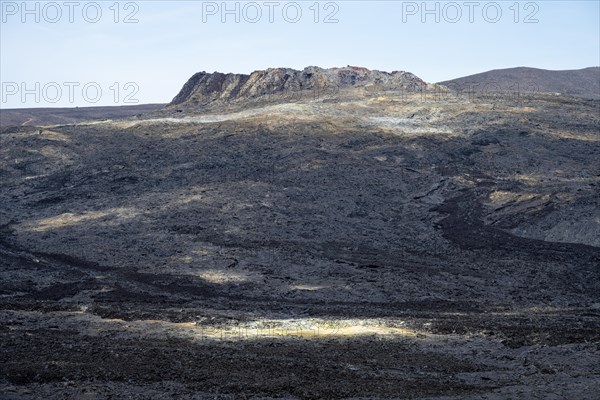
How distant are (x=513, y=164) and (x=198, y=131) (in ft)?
57.3

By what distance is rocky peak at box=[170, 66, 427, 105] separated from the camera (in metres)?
53.5

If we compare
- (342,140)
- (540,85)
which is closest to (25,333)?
(342,140)

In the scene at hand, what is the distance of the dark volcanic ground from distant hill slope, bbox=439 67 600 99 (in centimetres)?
4498

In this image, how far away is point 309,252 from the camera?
2570 centimetres

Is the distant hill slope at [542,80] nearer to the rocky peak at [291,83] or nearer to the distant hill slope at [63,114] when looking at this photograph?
the rocky peak at [291,83]

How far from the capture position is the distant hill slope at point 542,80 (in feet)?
301

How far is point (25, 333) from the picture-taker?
1465 cm

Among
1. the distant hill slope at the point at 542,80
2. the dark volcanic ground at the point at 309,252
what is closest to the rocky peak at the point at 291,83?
the dark volcanic ground at the point at 309,252

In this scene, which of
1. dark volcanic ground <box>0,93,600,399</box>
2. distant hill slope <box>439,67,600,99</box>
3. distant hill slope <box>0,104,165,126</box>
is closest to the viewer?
dark volcanic ground <box>0,93,600,399</box>

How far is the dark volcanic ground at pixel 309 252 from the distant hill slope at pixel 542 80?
45.0 metres

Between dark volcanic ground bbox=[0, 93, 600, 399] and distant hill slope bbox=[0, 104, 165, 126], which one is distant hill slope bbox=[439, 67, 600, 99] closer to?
distant hill slope bbox=[0, 104, 165, 126]

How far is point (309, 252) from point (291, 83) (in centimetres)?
3015

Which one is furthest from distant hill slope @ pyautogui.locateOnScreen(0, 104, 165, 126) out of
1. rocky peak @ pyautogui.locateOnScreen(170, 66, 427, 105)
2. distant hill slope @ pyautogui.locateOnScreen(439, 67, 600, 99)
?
distant hill slope @ pyautogui.locateOnScreen(439, 67, 600, 99)

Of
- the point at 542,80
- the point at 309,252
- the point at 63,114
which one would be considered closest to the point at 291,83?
the point at 309,252
